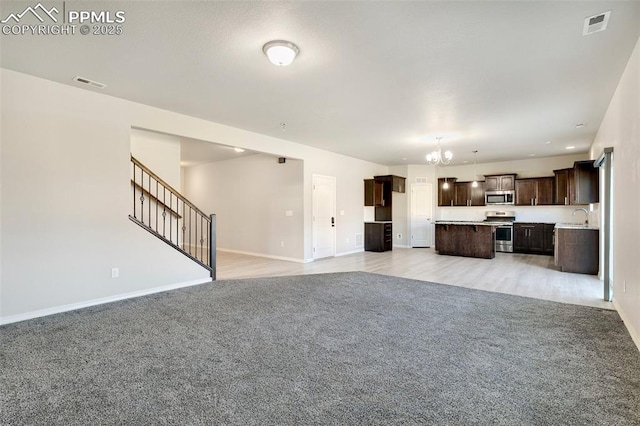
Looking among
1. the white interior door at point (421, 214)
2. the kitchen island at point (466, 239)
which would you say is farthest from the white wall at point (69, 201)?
the white interior door at point (421, 214)

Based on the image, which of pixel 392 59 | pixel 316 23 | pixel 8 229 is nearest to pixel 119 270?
pixel 8 229

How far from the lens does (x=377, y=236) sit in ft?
30.6

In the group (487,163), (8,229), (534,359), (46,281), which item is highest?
(487,163)

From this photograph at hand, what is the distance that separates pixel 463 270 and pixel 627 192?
336cm

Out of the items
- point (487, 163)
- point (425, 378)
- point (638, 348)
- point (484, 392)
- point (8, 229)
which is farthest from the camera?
point (487, 163)

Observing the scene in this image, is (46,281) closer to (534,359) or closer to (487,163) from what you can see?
(534,359)

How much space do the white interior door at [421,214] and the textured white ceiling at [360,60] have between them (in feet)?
16.4

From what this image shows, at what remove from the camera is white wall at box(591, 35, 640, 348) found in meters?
2.92

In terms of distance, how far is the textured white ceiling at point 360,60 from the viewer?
A: 7.99 ft

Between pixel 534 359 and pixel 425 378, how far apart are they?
1.06 metres

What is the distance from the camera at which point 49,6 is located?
2402mm

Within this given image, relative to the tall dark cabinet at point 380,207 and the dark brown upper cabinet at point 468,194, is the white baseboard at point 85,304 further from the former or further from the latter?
the dark brown upper cabinet at point 468,194

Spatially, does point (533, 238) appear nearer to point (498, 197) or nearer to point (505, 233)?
point (505, 233)

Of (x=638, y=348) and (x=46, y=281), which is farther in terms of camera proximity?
(x=46, y=281)
